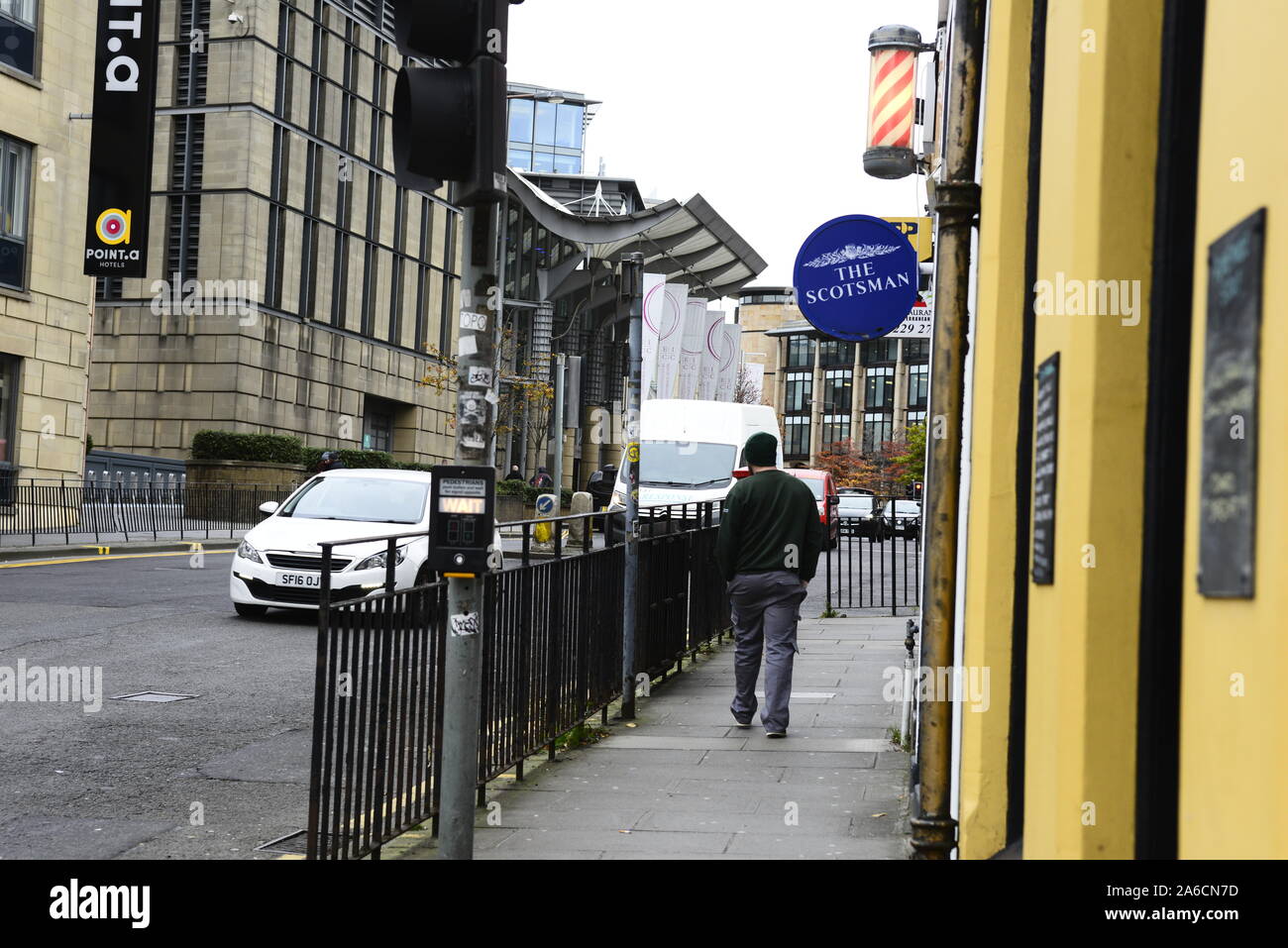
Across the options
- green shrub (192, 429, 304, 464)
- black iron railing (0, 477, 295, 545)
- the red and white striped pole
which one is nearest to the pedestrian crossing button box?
the red and white striped pole

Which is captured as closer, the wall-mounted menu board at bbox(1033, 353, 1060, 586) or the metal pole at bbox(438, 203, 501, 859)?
the wall-mounted menu board at bbox(1033, 353, 1060, 586)

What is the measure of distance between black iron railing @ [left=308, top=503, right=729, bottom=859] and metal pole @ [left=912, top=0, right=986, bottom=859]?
1.96 m

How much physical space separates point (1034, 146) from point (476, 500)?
220cm

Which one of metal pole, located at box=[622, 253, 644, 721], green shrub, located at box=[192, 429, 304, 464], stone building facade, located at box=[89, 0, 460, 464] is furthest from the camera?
stone building facade, located at box=[89, 0, 460, 464]

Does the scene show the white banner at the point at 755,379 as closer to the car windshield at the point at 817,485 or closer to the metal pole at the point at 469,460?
the car windshield at the point at 817,485

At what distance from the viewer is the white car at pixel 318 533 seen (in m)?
13.6

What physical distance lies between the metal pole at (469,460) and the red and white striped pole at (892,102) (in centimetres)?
690

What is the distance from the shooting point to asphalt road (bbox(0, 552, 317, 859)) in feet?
20.8

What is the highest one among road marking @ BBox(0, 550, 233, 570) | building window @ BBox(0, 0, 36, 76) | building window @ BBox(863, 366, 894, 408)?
building window @ BBox(863, 366, 894, 408)

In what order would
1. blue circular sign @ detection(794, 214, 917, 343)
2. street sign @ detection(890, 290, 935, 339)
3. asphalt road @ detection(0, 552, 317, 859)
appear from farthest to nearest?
street sign @ detection(890, 290, 935, 339), blue circular sign @ detection(794, 214, 917, 343), asphalt road @ detection(0, 552, 317, 859)

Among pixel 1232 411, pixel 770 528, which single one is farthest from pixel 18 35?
pixel 1232 411

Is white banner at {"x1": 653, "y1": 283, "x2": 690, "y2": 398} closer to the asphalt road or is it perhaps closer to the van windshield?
the van windshield

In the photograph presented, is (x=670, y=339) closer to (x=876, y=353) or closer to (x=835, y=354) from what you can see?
(x=876, y=353)
